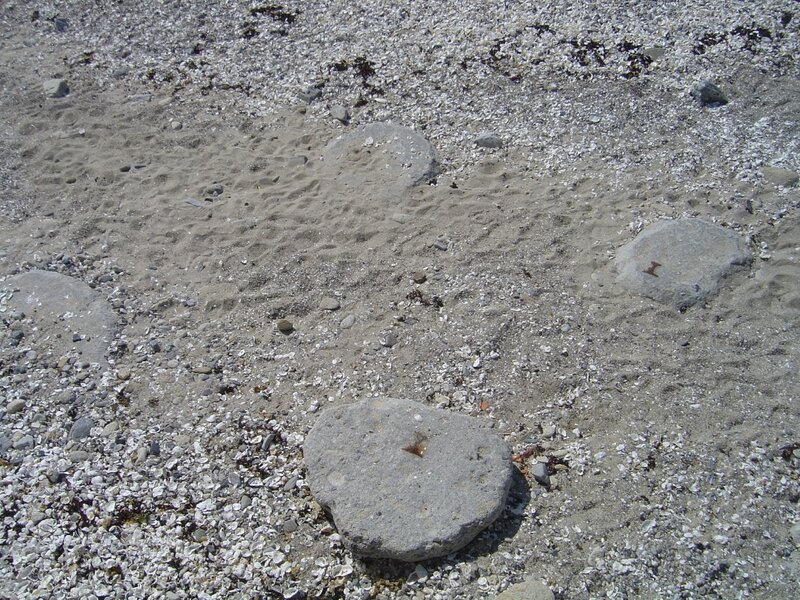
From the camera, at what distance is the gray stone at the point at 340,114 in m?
6.88

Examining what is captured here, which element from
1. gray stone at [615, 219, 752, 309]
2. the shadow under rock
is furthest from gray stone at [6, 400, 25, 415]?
gray stone at [615, 219, 752, 309]

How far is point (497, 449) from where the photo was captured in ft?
13.0

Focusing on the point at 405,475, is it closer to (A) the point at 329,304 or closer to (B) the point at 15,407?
(A) the point at 329,304

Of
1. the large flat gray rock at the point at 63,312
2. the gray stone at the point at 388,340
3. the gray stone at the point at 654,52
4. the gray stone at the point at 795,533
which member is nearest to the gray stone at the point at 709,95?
the gray stone at the point at 654,52

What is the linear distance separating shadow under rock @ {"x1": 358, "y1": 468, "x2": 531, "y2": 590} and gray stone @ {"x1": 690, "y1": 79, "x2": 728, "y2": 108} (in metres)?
4.75

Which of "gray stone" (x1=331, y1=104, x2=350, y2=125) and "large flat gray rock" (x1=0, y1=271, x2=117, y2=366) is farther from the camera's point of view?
"gray stone" (x1=331, y1=104, x2=350, y2=125)

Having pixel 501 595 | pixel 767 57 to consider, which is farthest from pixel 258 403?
pixel 767 57

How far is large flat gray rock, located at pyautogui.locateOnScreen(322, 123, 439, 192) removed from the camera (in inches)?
241

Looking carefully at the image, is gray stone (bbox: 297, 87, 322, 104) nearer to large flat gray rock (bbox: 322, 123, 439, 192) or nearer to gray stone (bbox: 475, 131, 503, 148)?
large flat gray rock (bbox: 322, 123, 439, 192)

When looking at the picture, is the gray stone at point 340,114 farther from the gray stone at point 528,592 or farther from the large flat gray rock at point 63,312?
the gray stone at point 528,592

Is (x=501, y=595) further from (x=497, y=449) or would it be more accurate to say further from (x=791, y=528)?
(x=791, y=528)

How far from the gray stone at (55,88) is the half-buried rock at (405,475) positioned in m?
5.27

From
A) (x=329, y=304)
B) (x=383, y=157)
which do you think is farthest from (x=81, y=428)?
(x=383, y=157)

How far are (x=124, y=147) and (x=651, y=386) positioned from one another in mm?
5245
